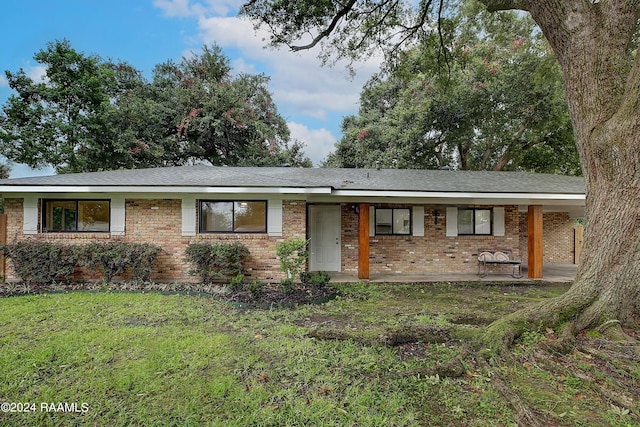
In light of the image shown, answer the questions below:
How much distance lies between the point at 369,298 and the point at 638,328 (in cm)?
407

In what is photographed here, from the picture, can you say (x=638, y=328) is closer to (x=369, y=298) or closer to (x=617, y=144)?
(x=617, y=144)

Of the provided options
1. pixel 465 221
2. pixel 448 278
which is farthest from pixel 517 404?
pixel 465 221

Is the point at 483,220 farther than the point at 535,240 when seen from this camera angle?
Yes

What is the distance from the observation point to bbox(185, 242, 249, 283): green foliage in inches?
299

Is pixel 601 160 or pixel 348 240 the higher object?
pixel 601 160

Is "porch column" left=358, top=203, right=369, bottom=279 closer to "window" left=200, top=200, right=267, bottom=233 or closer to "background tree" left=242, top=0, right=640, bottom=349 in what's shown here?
"window" left=200, top=200, right=267, bottom=233

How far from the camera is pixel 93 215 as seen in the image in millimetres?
8227

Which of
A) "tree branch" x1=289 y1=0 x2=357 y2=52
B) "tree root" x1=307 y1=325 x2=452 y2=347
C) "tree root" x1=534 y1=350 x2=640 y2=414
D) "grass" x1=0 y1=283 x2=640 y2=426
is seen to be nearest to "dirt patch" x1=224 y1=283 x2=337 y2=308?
"grass" x1=0 y1=283 x2=640 y2=426

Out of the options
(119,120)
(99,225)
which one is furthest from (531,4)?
(119,120)

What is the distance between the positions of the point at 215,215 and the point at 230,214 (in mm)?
405

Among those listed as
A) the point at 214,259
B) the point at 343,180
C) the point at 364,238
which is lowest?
the point at 214,259

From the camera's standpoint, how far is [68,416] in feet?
8.66

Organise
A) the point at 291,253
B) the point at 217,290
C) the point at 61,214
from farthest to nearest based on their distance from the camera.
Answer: the point at 61,214 < the point at 291,253 < the point at 217,290

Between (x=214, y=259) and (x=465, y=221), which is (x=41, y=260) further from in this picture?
(x=465, y=221)
